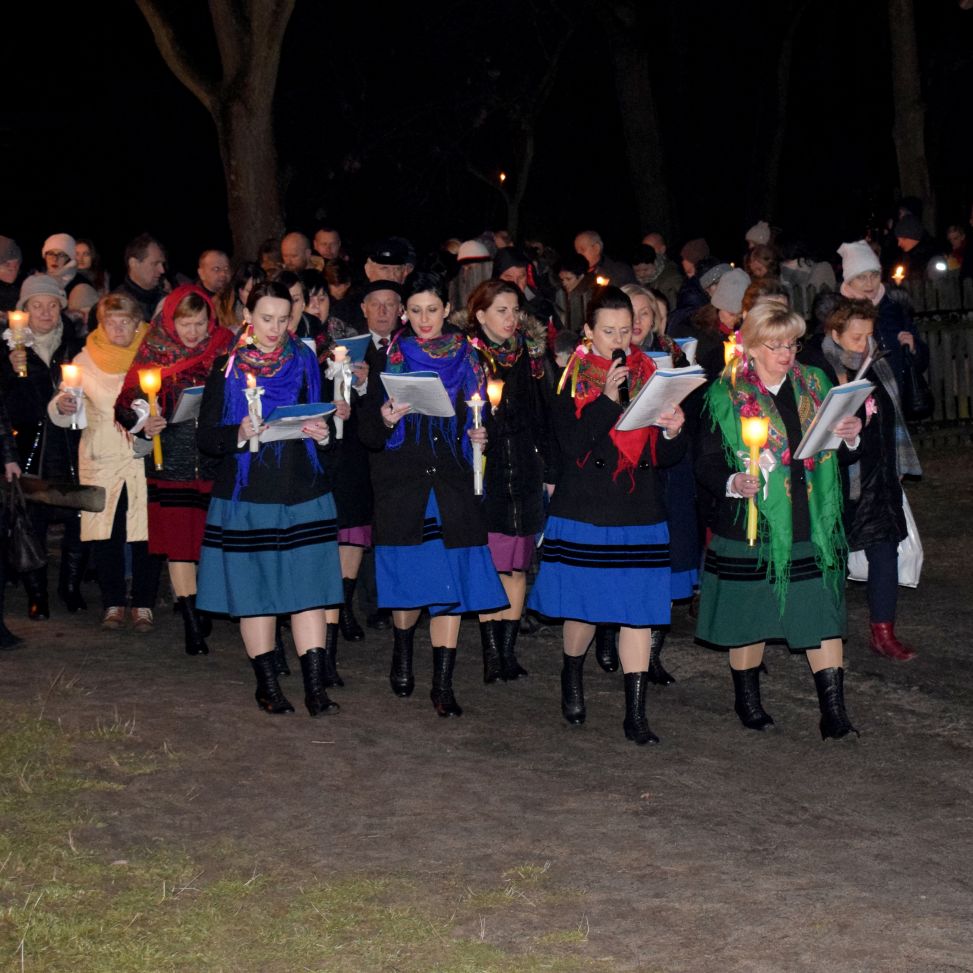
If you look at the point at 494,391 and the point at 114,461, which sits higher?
the point at 494,391

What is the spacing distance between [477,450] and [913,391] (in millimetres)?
2827

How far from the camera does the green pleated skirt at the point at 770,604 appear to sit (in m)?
7.96

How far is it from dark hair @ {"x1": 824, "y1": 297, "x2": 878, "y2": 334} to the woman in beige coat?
156 inches

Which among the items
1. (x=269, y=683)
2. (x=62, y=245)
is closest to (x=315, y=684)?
(x=269, y=683)

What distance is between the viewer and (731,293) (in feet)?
32.8

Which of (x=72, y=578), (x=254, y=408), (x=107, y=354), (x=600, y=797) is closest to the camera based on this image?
(x=600, y=797)

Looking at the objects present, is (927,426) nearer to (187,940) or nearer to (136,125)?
(187,940)

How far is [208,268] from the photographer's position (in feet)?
38.0

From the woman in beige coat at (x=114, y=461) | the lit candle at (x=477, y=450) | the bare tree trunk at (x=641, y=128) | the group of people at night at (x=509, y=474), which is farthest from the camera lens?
the bare tree trunk at (x=641, y=128)

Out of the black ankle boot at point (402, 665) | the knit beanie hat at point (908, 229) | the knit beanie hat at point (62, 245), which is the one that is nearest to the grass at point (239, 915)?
the black ankle boot at point (402, 665)

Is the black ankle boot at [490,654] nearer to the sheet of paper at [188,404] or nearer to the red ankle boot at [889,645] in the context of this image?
the sheet of paper at [188,404]

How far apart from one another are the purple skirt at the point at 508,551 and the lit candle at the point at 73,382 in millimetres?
2612

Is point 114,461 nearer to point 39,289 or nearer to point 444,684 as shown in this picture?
point 39,289

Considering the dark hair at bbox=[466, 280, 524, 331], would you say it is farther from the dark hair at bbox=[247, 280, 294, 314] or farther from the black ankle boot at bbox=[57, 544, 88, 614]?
the black ankle boot at bbox=[57, 544, 88, 614]
